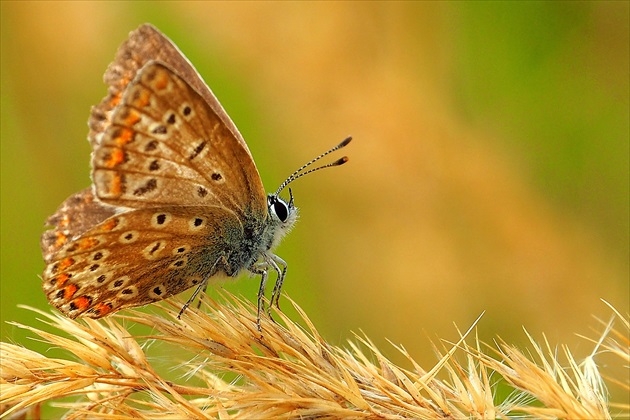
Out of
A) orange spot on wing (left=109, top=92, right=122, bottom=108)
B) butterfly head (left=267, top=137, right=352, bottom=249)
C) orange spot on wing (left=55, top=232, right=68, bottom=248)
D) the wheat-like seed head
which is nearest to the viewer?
the wheat-like seed head

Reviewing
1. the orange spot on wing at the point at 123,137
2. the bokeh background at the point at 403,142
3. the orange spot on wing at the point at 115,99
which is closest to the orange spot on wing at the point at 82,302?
the orange spot on wing at the point at 123,137

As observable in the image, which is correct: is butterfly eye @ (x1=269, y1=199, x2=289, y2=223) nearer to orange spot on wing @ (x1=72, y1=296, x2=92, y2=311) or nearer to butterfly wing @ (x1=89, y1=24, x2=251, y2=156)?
butterfly wing @ (x1=89, y1=24, x2=251, y2=156)

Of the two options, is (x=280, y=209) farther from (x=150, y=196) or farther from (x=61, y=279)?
(x=61, y=279)

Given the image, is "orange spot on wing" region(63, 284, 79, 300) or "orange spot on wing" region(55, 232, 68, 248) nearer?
"orange spot on wing" region(63, 284, 79, 300)

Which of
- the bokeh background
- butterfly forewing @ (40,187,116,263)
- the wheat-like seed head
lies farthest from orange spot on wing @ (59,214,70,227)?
the bokeh background

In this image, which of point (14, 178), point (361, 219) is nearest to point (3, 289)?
point (14, 178)

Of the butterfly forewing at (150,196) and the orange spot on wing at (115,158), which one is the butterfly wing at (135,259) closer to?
A: the butterfly forewing at (150,196)
